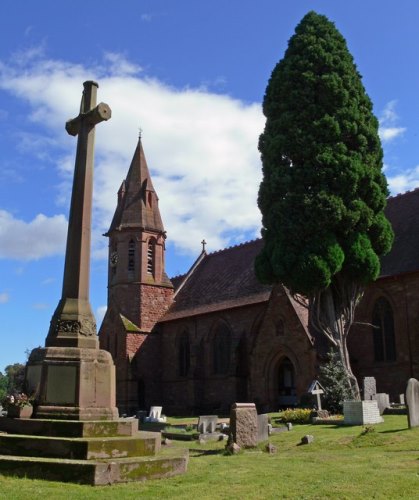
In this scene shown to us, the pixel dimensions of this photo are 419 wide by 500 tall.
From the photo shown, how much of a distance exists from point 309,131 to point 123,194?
2446cm

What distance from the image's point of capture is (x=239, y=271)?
4006 centimetres

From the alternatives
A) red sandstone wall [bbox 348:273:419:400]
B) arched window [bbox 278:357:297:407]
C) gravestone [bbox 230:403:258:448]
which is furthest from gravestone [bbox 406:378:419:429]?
arched window [bbox 278:357:297:407]

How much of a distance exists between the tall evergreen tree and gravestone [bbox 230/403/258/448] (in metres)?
8.95

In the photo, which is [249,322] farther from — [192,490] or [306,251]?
[192,490]

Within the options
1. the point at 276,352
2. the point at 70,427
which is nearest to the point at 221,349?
the point at 276,352

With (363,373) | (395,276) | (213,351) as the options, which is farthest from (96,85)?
(213,351)

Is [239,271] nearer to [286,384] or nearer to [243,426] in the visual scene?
[286,384]

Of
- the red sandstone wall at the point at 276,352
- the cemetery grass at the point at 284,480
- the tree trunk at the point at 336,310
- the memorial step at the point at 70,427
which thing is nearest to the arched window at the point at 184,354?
the red sandstone wall at the point at 276,352

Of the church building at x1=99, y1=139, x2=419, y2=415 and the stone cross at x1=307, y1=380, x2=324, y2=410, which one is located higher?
the church building at x1=99, y1=139, x2=419, y2=415

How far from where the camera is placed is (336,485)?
314 inches

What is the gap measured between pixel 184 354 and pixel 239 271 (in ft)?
22.8

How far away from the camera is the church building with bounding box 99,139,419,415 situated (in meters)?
28.0

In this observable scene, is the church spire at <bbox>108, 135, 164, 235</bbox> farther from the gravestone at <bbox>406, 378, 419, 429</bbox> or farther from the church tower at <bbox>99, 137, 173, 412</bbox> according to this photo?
the gravestone at <bbox>406, 378, 419, 429</bbox>

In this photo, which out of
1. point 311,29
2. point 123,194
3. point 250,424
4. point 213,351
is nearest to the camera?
point 250,424
